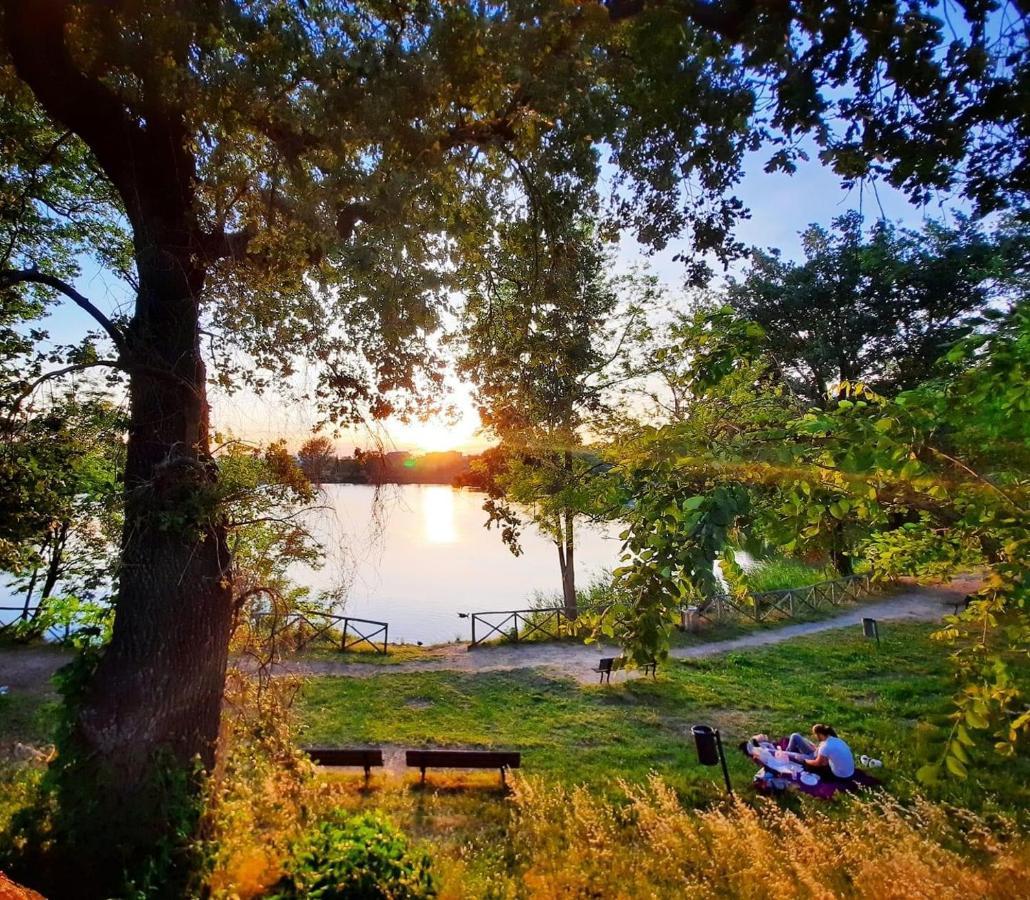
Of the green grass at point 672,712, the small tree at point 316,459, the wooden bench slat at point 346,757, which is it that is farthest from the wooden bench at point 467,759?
the small tree at point 316,459

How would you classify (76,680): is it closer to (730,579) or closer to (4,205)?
(4,205)

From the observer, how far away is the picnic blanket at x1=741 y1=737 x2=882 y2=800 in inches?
265

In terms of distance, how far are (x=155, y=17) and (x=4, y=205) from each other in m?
3.67

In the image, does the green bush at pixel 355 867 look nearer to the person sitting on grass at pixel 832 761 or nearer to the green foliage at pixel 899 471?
the green foliage at pixel 899 471

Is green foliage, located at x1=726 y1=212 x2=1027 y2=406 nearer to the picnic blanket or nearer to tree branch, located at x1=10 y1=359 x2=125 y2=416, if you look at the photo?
the picnic blanket

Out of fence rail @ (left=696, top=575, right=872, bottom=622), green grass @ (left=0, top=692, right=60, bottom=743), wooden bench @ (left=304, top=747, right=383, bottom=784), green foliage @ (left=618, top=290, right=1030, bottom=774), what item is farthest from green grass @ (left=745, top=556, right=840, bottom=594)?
green grass @ (left=0, top=692, right=60, bottom=743)

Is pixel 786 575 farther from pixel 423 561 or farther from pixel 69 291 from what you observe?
pixel 69 291

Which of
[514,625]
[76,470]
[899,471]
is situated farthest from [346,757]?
[514,625]

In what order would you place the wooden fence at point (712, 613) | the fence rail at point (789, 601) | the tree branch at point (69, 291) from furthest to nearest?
the fence rail at point (789, 601)
the wooden fence at point (712, 613)
the tree branch at point (69, 291)

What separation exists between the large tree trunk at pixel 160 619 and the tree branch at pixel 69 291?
0.19 m

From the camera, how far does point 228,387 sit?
17.3 ft

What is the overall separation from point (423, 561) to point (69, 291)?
24.6 metres

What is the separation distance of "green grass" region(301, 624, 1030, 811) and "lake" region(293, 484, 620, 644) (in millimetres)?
2610

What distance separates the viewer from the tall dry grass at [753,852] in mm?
4434
